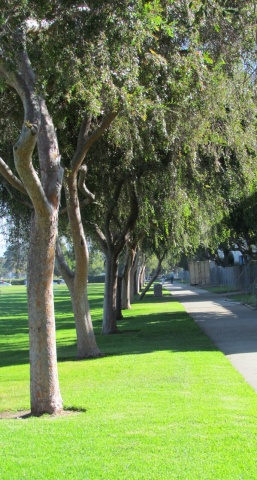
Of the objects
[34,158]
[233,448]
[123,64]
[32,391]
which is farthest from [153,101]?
[233,448]

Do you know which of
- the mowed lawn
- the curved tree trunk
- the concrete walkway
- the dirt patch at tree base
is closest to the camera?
the mowed lawn

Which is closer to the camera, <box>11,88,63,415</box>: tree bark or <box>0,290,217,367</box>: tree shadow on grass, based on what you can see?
<box>11,88,63,415</box>: tree bark

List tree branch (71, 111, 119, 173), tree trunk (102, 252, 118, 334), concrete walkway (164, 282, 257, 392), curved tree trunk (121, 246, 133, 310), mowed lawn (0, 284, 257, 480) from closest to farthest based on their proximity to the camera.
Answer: mowed lawn (0, 284, 257, 480) → concrete walkway (164, 282, 257, 392) → tree branch (71, 111, 119, 173) → tree trunk (102, 252, 118, 334) → curved tree trunk (121, 246, 133, 310)

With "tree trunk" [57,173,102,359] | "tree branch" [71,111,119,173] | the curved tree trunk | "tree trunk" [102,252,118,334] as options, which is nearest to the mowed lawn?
"tree trunk" [57,173,102,359]

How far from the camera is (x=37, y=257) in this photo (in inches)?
371

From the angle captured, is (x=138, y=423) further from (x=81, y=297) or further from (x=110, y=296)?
(x=110, y=296)

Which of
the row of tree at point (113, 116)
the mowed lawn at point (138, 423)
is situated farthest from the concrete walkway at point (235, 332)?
the row of tree at point (113, 116)

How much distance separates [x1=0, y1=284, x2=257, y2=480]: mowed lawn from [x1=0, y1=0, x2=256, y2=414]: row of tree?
3.77 feet

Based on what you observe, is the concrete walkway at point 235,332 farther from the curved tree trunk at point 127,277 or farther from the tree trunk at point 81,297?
the curved tree trunk at point 127,277

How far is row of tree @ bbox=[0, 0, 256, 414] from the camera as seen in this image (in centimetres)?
941

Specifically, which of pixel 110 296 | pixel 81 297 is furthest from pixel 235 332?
pixel 81 297

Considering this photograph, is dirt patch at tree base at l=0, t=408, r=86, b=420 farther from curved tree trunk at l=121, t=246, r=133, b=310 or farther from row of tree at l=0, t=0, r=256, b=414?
curved tree trunk at l=121, t=246, r=133, b=310

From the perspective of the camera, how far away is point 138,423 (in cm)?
799

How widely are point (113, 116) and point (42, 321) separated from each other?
469 cm
